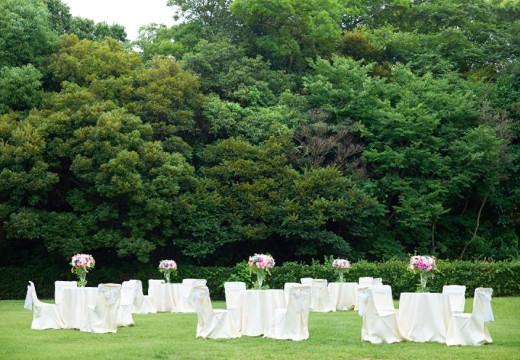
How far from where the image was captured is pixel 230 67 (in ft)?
98.9

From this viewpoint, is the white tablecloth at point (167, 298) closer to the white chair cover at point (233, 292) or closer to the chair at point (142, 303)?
the chair at point (142, 303)

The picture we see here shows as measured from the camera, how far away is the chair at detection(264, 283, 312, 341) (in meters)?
11.6

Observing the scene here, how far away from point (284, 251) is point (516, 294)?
9.25m

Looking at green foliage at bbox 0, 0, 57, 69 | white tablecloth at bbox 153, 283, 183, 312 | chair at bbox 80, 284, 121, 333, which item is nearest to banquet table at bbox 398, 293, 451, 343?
chair at bbox 80, 284, 121, 333

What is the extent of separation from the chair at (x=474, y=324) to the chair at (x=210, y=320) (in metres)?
3.37

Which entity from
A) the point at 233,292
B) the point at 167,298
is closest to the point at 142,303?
the point at 167,298

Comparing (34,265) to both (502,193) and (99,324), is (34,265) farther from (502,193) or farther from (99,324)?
(502,193)

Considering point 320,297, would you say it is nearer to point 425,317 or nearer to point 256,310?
point 256,310

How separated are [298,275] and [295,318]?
1135 centimetres

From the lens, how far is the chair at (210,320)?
39.0 feet

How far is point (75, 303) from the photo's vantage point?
13422 mm

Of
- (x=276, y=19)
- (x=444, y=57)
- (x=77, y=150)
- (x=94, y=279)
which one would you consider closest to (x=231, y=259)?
(x=94, y=279)

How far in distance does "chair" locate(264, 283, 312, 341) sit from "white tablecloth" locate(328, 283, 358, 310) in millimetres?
6951

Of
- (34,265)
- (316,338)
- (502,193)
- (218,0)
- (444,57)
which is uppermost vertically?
(218,0)
